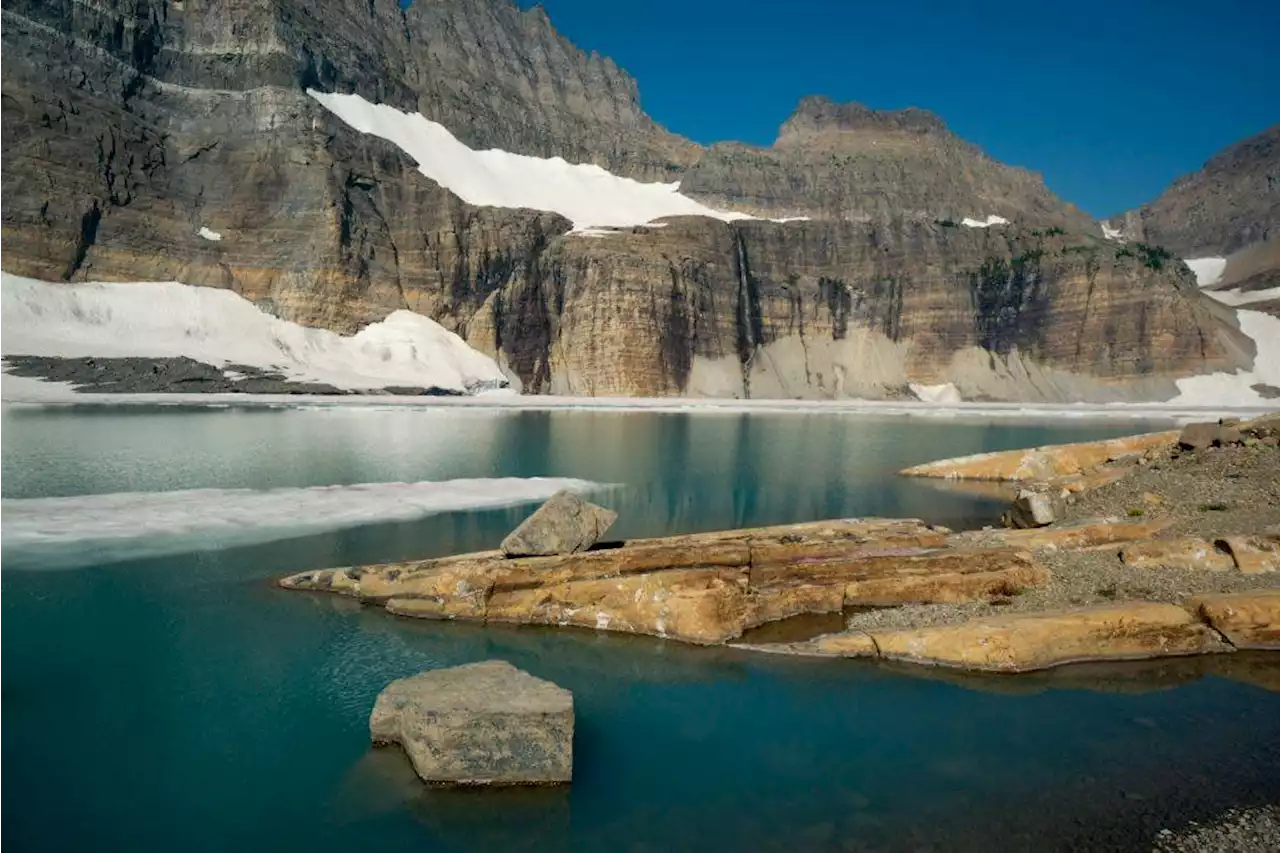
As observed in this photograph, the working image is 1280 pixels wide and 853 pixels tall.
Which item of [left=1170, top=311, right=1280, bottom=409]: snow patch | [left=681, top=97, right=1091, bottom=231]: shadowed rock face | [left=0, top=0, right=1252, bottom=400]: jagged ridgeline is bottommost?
[left=1170, top=311, right=1280, bottom=409]: snow patch

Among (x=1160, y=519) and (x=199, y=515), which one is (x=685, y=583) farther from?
(x=199, y=515)

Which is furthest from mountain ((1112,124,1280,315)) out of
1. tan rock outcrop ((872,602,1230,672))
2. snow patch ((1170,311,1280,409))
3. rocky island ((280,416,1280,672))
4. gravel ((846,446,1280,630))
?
tan rock outcrop ((872,602,1230,672))

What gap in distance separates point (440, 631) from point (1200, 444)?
1865cm

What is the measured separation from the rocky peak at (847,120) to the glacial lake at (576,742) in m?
171

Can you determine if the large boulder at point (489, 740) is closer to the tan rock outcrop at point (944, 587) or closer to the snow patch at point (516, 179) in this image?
the tan rock outcrop at point (944, 587)

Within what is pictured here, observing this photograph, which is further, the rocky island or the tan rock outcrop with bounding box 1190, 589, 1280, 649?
the tan rock outcrop with bounding box 1190, 589, 1280, 649

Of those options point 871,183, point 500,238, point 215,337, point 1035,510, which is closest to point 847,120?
point 871,183

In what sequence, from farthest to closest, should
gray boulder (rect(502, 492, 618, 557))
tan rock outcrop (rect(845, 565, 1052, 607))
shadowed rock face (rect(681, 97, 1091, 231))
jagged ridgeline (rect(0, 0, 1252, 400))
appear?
1. shadowed rock face (rect(681, 97, 1091, 231))
2. jagged ridgeline (rect(0, 0, 1252, 400))
3. gray boulder (rect(502, 492, 618, 557))
4. tan rock outcrop (rect(845, 565, 1052, 607))

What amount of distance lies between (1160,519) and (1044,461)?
13365 mm

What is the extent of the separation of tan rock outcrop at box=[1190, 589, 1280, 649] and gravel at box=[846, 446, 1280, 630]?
1.27ft

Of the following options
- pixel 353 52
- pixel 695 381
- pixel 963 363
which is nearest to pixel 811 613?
pixel 695 381

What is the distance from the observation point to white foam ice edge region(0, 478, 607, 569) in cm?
1432

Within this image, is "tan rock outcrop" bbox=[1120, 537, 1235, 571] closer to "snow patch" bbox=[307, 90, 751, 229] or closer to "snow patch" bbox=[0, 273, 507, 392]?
"snow patch" bbox=[0, 273, 507, 392]

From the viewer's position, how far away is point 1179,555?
1221 cm
